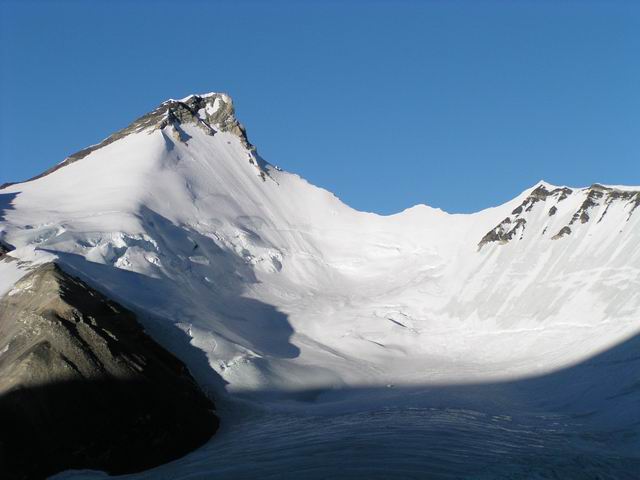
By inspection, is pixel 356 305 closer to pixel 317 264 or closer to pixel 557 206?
pixel 317 264

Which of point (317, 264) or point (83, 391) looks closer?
point (83, 391)

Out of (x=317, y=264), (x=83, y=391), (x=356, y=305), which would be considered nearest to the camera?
(x=83, y=391)

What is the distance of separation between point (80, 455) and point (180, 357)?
1242 cm

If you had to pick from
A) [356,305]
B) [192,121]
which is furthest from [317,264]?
[192,121]

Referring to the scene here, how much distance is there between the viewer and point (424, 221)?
8150 cm

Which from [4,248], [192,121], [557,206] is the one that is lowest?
[4,248]

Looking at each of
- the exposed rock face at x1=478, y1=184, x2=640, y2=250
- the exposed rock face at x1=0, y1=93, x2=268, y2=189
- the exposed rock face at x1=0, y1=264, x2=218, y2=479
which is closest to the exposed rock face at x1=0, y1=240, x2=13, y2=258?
the exposed rock face at x1=0, y1=264, x2=218, y2=479

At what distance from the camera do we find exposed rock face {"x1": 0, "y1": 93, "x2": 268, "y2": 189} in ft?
272

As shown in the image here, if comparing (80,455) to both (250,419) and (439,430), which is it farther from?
(439,430)

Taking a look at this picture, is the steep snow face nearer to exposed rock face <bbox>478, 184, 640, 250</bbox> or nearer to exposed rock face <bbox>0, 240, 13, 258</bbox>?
exposed rock face <bbox>478, 184, 640, 250</bbox>

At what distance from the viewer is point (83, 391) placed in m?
31.4

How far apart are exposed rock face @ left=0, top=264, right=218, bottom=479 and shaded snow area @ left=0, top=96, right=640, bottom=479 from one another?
5.46 feet

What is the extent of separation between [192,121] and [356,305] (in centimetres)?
3606

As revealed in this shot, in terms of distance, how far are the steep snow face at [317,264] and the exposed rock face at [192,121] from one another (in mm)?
415
